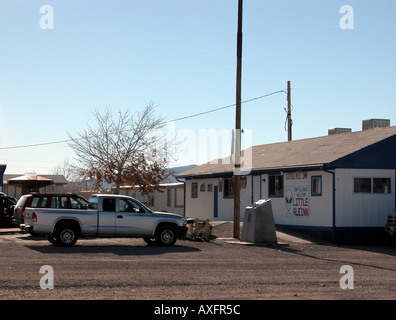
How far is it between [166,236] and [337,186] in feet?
26.5

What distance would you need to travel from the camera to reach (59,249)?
20438 mm

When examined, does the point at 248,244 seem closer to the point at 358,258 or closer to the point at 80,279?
the point at 358,258

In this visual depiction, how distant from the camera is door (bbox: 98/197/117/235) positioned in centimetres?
2194

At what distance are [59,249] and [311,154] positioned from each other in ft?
45.2

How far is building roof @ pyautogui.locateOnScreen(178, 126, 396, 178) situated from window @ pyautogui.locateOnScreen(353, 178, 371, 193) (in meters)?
1.30

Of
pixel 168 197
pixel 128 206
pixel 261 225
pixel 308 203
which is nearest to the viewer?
pixel 128 206

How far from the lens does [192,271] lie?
15.3 metres

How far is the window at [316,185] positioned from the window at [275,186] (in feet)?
8.10

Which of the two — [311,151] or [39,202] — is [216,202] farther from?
[39,202]

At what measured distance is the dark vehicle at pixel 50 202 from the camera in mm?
23922

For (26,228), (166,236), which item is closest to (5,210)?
(26,228)

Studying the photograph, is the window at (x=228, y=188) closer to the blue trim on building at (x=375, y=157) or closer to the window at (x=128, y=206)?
the blue trim on building at (x=375, y=157)

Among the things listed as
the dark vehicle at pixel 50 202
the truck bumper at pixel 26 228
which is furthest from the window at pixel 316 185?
the truck bumper at pixel 26 228

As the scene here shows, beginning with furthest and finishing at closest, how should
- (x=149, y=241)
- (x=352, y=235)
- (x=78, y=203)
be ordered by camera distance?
1. (x=352, y=235)
2. (x=78, y=203)
3. (x=149, y=241)
